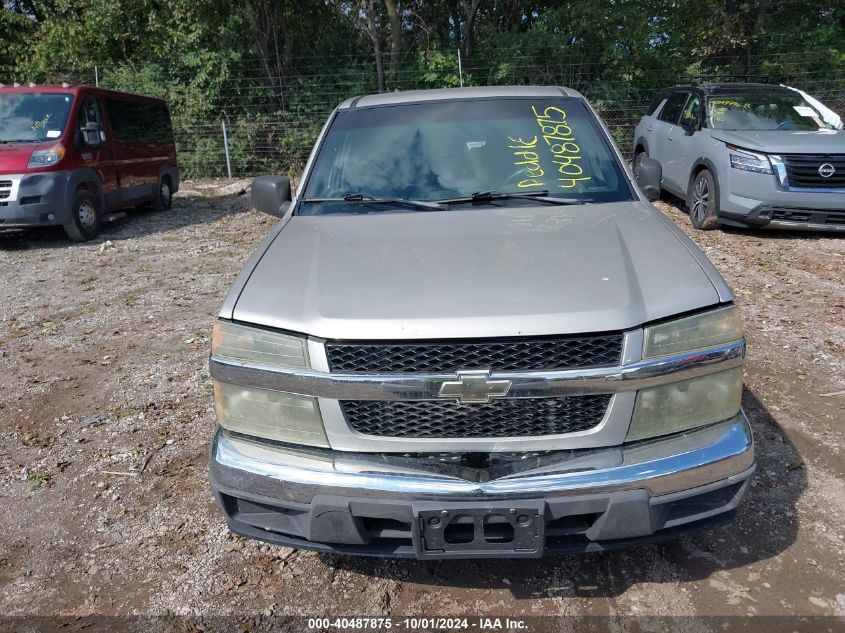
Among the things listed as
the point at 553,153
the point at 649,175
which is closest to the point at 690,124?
the point at 649,175

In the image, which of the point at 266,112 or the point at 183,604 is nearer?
the point at 183,604

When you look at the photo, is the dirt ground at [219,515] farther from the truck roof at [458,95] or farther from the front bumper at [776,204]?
the truck roof at [458,95]

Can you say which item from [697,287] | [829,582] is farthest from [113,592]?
[829,582]

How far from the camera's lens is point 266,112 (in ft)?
50.0

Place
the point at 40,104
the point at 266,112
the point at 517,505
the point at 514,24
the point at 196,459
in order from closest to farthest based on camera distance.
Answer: the point at 517,505 → the point at 196,459 → the point at 40,104 → the point at 266,112 → the point at 514,24

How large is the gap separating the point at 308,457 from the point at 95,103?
9227mm

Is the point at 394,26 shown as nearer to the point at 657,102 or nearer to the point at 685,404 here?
the point at 657,102

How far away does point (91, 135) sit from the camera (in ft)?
30.5

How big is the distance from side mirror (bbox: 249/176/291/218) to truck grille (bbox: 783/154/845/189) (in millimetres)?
6176

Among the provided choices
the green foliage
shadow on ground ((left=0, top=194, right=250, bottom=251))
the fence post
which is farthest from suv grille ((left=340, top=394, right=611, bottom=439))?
the fence post

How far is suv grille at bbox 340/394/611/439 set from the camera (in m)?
2.25

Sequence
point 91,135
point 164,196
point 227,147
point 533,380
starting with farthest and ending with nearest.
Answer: point 227,147 → point 164,196 → point 91,135 → point 533,380

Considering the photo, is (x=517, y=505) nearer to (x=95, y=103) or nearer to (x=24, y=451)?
(x=24, y=451)

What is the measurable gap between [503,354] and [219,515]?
5.85ft
